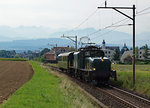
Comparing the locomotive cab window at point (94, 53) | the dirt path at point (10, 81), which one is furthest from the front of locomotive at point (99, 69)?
the dirt path at point (10, 81)

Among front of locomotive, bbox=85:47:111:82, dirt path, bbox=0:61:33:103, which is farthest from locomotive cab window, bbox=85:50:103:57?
dirt path, bbox=0:61:33:103

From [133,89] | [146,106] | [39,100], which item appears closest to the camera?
[39,100]

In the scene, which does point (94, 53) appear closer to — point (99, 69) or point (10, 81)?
point (99, 69)

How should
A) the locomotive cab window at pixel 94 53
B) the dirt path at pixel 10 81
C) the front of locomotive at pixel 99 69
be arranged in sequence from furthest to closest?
the locomotive cab window at pixel 94 53
the front of locomotive at pixel 99 69
the dirt path at pixel 10 81

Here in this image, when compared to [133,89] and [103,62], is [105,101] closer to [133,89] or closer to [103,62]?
[133,89]

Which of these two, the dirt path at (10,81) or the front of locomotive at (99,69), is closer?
the dirt path at (10,81)

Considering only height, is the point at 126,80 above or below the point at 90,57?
below

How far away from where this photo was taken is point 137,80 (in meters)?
21.6

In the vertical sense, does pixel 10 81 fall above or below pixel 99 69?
Result: below

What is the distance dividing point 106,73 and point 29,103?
12.1 meters

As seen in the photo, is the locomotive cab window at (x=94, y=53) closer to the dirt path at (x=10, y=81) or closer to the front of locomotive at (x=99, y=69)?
the front of locomotive at (x=99, y=69)

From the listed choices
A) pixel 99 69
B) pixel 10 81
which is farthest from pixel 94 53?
pixel 10 81

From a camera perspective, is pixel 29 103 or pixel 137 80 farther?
pixel 137 80

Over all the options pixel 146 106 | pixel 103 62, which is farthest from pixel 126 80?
pixel 146 106
